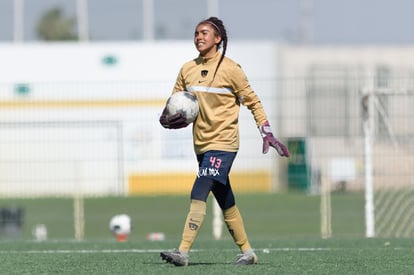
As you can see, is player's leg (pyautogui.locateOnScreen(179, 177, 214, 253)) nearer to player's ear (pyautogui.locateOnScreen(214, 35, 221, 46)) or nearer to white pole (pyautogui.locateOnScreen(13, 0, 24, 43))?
player's ear (pyautogui.locateOnScreen(214, 35, 221, 46))

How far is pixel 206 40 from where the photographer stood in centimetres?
1006

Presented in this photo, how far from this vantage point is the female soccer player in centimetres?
991

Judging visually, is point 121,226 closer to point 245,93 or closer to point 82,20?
point 245,93

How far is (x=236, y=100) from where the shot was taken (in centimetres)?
1016

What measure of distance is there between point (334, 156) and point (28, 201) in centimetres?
557

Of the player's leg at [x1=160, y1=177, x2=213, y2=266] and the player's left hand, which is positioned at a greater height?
the player's left hand

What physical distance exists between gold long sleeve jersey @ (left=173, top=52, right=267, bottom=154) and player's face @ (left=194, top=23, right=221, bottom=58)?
6 cm

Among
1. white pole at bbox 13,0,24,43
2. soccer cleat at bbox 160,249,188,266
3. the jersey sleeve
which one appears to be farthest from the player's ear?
white pole at bbox 13,0,24,43

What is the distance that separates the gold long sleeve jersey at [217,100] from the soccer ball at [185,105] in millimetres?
72

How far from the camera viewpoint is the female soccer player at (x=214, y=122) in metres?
9.91

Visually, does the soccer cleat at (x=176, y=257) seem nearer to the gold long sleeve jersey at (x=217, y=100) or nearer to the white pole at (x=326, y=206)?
the gold long sleeve jersey at (x=217, y=100)

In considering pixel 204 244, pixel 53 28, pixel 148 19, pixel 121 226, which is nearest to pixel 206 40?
pixel 204 244

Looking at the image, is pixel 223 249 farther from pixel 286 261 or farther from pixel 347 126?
pixel 347 126

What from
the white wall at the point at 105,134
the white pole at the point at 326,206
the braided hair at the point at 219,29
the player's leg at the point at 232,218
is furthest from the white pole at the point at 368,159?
the braided hair at the point at 219,29
